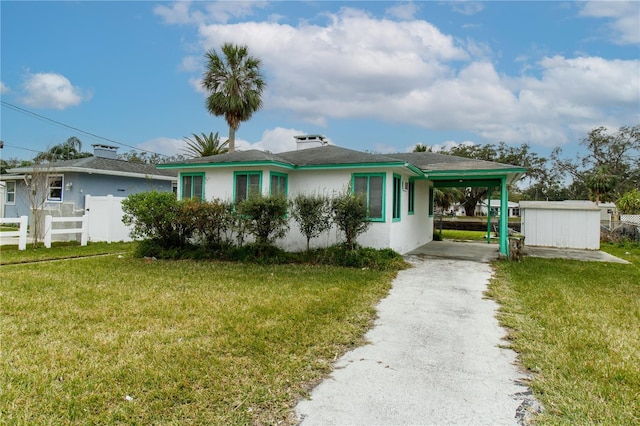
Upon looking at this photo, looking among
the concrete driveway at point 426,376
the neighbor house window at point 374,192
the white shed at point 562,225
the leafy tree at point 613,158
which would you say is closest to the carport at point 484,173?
the neighbor house window at point 374,192

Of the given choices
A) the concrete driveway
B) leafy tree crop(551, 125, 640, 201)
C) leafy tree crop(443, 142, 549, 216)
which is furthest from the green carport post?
leafy tree crop(551, 125, 640, 201)

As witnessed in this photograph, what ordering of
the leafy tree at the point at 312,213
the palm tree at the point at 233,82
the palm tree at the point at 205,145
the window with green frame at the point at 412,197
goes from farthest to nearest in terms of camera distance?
the palm tree at the point at 205,145 → the palm tree at the point at 233,82 → the window with green frame at the point at 412,197 → the leafy tree at the point at 312,213

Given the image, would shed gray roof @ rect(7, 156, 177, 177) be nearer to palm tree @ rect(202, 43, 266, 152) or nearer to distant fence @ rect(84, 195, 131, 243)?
distant fence @ rect(84, 195, 131, 243)

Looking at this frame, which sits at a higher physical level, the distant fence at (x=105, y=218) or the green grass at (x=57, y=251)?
the distant fence at (x=105, y=218)

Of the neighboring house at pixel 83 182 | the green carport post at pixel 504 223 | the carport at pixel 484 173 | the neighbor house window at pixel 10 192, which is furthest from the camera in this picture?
the neighbor house window at pixel 10 192

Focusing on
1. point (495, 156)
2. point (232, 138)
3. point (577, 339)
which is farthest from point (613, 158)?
point (577, 339)

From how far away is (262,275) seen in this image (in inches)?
338

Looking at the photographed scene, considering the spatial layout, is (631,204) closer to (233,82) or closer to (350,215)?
(350,215)

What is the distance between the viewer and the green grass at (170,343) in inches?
118

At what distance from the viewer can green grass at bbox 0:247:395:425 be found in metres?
2.99

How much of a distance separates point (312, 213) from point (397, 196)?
2.97 metres

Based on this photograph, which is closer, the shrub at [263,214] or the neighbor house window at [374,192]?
the shrub at [263,214]

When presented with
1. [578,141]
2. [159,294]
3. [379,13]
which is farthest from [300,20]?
[578,141]

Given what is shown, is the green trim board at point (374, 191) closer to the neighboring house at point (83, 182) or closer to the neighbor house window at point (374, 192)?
the neighbor house window at point (374, 192)
